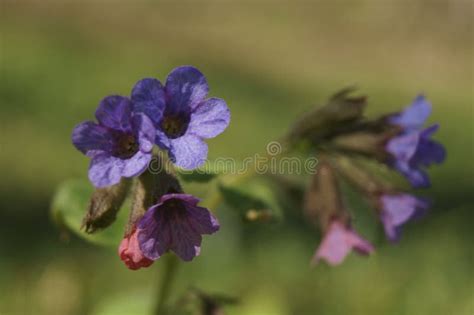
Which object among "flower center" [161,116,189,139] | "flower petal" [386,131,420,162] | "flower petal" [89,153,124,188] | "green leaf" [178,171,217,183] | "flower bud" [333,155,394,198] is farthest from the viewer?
"flower bud" [333,155,394,198]

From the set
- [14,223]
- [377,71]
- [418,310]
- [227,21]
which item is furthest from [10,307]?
[227,21]

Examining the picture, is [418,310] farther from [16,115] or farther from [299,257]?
[16,115]

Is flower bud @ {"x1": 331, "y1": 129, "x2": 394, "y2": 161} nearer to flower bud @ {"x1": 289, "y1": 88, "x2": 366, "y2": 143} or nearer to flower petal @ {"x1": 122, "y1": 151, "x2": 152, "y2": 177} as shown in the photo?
flower bud @ {"x1": 289, "y1": 88, "x2": 366, "y2": 143}

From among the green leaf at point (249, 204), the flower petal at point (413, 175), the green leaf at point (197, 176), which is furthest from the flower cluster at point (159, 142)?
the flower petal at point (413, 175)

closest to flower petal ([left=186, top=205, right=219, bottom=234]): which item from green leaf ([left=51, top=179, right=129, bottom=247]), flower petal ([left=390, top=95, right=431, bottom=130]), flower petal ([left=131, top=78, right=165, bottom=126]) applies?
flower petal ([left=131, top=78, right=165, bottom=126])

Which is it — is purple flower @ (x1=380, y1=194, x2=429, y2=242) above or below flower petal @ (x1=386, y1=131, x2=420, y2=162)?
below

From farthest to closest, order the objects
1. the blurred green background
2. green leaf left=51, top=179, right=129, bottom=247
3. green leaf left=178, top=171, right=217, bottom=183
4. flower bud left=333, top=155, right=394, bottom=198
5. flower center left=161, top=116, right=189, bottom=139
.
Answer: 1. the blurred green background
2. flower bud left=333, top=155, right=394, bottom=198
3. green leaf left=51, top=179, right=129, bottom=247
4. green leaf left=178, top=171, right=217, bottom=183
5. flower center left=161, top=116, right=189, bottom=139

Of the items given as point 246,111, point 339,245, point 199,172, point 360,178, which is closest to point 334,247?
point 339,245
